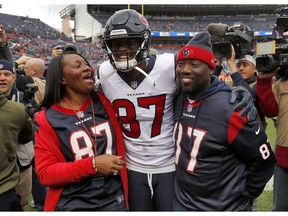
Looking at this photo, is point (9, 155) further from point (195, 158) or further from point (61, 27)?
point (61, 27)

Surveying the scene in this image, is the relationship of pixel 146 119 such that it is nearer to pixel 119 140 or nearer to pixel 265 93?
pixel 119 140

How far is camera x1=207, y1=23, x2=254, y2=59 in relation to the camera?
6.93 feet

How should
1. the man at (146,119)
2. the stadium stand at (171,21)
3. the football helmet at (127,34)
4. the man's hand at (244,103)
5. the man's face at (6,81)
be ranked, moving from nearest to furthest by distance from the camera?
the man's hand at (244,103) → the football helmet at (127,34) → the man at (146,119) → the man's face at (6,81) → the stadium stand at (171,21)

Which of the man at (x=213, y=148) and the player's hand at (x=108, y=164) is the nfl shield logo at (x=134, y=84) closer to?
the man at (x=213, y=148)

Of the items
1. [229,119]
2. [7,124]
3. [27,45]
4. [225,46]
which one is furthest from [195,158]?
[27,45]

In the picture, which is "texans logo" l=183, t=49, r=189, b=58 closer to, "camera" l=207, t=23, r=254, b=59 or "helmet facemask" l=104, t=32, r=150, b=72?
"helmet facemask" l=104, t=32, r=150, b=72

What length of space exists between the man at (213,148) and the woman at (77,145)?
0.40m

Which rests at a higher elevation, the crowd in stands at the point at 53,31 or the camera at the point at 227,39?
the crowd in stands at the point at 53,31

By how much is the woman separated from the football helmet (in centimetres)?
19

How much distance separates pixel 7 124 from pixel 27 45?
2773 cm

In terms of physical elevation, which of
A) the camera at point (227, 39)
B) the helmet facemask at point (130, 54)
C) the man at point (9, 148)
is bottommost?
the man at point (9, 148)

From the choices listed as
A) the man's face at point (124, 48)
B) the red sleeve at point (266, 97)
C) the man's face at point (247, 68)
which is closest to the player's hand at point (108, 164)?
the man's face at point (124, 48)

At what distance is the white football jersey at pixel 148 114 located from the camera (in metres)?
1.93

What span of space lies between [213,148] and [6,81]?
6.12ft
